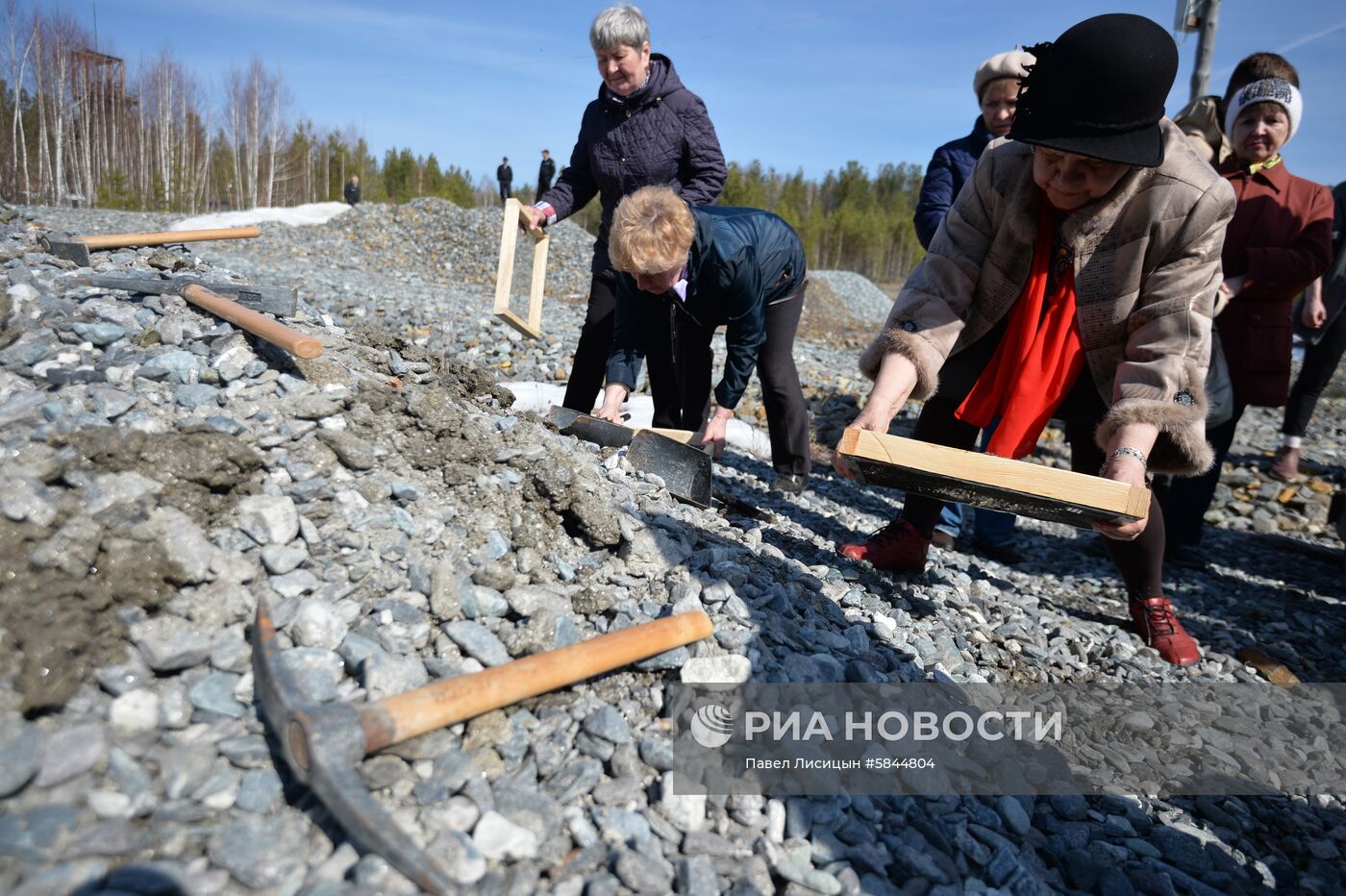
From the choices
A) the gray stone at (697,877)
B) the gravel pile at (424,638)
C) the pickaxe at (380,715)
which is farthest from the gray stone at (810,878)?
the pickaxe at (380,715)

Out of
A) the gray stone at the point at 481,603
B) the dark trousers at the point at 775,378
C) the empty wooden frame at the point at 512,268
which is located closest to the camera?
the gray stone at the point at 481,603

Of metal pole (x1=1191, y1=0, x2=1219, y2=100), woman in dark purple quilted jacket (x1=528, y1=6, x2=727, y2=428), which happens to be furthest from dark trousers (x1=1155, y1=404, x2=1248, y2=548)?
metal pole (x1=1191, y1=0, x2=1219, y2=100)

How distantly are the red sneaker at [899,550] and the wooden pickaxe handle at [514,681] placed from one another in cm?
130

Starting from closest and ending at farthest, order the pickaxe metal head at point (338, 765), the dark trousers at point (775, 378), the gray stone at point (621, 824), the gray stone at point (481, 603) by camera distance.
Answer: the pickaxe metal head at point (338, 765)
the gray stone at point (621, 824)
the gray stone at point (481, 603)
the dark trousers at point (775, 378)

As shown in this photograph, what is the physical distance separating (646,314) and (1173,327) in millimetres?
2122

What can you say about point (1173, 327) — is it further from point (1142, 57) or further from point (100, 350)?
point (100, 350)

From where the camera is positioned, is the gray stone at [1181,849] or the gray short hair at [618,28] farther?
the gray short hair at [618,28]

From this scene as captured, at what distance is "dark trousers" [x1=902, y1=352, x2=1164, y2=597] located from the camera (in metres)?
2.49

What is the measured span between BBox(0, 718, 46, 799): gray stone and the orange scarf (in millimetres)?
2384

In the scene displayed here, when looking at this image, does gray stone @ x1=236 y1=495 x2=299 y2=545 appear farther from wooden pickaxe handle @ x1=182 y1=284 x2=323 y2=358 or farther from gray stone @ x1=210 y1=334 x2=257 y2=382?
gray stone @ x1=210 y1=334 x2=257 y2=382

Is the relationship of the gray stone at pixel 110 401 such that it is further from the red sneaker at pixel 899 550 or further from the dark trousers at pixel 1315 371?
the dark trousers at pixel 1315 371

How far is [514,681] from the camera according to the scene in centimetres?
158

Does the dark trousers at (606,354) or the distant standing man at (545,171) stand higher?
→ the distant standing man at (545,171)

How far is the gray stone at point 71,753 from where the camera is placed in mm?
1322
